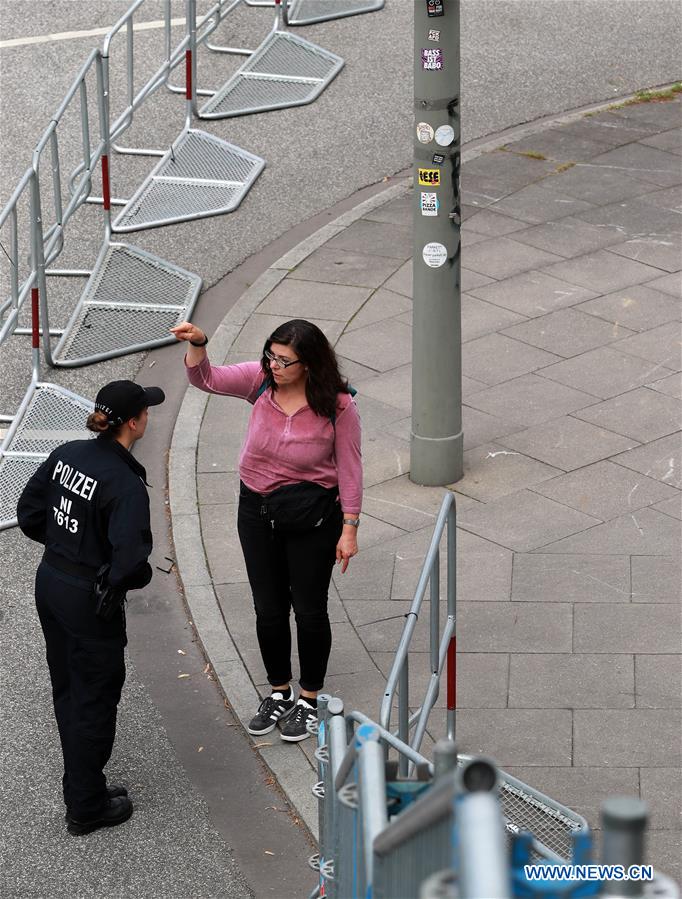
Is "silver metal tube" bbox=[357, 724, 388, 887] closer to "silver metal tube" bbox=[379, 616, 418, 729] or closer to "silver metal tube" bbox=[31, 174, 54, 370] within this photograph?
"silver metal tube" bbox=[379, 616, 418, 729]

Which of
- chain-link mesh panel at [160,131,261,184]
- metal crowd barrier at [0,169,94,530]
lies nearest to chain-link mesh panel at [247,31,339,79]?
chain-link mesh panel at [160,131,261,184]

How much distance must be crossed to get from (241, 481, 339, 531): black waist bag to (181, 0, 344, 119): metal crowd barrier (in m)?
7.49

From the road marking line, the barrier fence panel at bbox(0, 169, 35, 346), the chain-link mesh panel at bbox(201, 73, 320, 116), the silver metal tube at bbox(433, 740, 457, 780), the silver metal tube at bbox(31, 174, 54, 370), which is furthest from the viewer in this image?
the road marking line

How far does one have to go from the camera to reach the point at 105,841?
5230 millimetres

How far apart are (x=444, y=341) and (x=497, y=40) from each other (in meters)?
8.14

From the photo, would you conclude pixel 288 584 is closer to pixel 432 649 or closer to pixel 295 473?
pixel 295 473

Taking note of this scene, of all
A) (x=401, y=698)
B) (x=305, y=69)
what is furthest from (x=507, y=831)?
(x=305, y=69)

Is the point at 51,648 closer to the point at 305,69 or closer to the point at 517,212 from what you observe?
the point at 517,212

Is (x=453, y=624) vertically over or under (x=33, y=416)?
over

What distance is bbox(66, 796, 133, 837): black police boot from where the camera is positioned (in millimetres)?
5242

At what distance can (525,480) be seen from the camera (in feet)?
25.1

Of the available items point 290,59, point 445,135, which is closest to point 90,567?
point 445,135

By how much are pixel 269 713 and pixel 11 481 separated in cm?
252

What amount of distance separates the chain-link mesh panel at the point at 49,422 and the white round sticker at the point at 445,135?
103 inches
